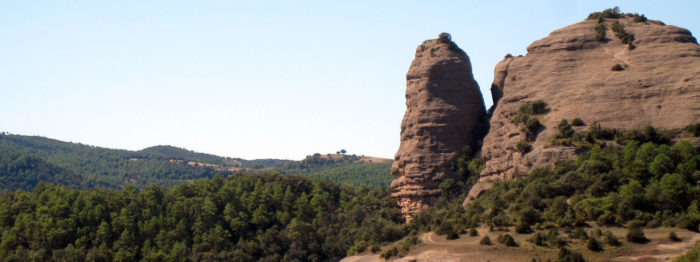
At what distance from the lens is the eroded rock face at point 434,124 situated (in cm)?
6050

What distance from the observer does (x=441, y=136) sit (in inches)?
2403

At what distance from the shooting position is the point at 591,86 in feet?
170

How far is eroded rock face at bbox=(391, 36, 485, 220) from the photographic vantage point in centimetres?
6050

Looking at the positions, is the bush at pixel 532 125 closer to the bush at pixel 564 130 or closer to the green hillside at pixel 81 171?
the bush at pixel 564 130

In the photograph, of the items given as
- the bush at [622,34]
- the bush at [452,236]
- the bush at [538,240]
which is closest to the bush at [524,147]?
the bush at [452,236]

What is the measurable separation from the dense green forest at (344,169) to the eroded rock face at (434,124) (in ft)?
119

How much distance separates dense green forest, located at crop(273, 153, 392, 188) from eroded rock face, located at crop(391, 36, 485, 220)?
1429 inches

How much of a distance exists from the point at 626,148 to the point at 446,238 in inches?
507

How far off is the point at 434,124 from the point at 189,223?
24717mm

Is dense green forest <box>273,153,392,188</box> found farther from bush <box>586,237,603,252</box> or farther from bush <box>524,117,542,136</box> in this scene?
bush <box>586,237,603,252</box>

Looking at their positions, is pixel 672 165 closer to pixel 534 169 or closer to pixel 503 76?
pixel 534 169

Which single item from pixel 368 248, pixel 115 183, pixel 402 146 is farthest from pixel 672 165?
pixel 115 183

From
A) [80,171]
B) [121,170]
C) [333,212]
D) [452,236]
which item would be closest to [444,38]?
[333,212]

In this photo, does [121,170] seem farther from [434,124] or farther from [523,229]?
[523,229]
